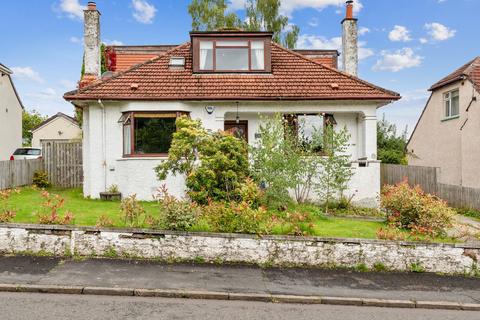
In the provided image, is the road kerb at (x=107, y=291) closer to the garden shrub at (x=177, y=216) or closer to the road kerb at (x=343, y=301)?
the garden shrub at (x=177, y=216)

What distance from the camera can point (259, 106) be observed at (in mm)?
14922

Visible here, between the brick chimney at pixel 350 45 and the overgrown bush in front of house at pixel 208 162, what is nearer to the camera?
the overgrown bush in front of house at pixel 208 162

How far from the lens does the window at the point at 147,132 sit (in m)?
14.3

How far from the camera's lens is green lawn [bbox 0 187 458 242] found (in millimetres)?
9273

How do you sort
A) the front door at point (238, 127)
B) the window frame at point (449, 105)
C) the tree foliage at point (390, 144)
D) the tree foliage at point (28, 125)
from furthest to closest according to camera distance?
the tree foliage at point (28, 125) → the tree foliage at point (390, 144) → the window frame at point (449, 105) → the front door at point (238, 127)

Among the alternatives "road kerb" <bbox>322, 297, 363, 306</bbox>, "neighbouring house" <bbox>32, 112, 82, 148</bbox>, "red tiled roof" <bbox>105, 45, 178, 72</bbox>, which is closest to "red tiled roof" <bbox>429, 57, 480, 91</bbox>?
"red tiled roof" <bbox>105, 45, 178, 72</bbox>

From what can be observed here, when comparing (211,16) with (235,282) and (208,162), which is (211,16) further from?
(235,282)

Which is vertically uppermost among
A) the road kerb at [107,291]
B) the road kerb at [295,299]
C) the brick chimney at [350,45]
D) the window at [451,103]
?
the brick chimney at [350,45]

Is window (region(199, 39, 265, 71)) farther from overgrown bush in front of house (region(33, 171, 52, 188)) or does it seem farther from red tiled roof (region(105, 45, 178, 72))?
overgrown bush in front of house (region(33, 171, 52, 188))

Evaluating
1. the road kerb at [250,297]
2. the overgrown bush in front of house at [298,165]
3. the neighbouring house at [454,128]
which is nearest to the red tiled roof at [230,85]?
the overgrown bush in front of house at [298,165]

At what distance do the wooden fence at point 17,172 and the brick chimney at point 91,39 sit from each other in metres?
4.54

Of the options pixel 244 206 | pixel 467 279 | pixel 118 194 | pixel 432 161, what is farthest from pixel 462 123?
pixel 118 194

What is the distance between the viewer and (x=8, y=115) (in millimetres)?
31891

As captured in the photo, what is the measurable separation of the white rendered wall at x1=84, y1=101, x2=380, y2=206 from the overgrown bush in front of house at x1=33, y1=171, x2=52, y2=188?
12.0 ft
